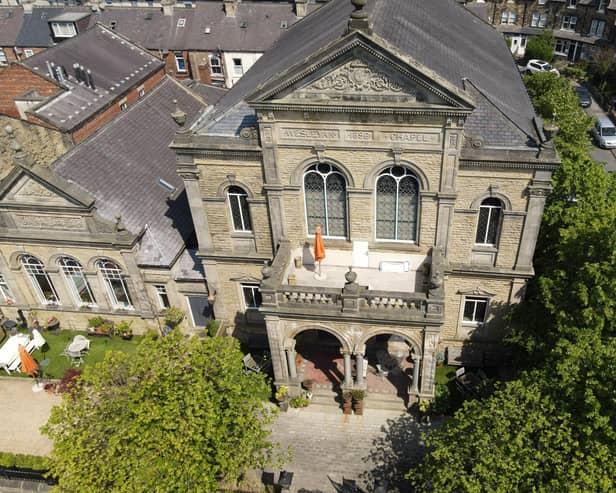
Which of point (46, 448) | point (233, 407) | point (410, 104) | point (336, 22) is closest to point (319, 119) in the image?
point (410, 104)

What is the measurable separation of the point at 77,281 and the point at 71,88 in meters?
20.1

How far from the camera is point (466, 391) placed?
102ft

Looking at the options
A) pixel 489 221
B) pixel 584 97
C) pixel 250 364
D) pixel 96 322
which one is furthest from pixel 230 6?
pixel 489 221

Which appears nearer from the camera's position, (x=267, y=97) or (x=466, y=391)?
(x=267, y=97)

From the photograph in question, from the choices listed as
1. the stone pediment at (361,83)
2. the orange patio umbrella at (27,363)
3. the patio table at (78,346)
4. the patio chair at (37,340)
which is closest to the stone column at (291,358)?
the stone pediment at (361,83)

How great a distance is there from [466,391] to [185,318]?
19076 millimetres

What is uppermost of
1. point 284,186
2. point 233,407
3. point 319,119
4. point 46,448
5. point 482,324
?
point 319,119

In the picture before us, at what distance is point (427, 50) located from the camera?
30594mm

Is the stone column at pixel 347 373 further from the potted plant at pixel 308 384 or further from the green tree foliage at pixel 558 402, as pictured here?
the green tree foliage at pixel 558 402

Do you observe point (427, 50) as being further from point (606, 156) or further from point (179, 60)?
point (179, 60)

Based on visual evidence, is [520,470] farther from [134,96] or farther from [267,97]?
[134,96]

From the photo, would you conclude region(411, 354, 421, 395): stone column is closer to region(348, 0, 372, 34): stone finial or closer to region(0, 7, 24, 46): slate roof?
region(348, 0, 372, 34): stone finial

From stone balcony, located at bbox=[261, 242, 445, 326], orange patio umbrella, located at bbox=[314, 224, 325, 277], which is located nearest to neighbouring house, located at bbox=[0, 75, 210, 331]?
stone balcony, located at bbox=[261, 242, 445, 326]

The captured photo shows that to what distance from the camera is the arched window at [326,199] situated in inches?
1134
